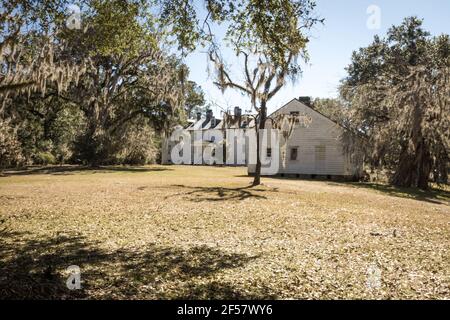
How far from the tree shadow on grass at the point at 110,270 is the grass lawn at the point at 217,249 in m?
0.02

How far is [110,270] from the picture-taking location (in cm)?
616

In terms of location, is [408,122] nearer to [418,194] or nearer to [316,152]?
[418,194]

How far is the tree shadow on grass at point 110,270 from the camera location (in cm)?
516

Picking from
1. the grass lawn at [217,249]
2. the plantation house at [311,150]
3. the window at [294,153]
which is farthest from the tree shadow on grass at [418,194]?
the window at [294,153]

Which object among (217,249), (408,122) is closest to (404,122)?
(408,122)

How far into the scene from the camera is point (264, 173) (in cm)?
3566

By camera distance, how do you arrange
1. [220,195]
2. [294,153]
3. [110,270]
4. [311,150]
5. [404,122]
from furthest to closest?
[294,153]
[311,150]
[404,122]
[220,195]
[110,270]

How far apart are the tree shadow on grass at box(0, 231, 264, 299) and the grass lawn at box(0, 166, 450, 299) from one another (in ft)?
0.06

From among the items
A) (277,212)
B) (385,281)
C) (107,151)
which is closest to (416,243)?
(385,281)

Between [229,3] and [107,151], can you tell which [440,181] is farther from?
[107,151]

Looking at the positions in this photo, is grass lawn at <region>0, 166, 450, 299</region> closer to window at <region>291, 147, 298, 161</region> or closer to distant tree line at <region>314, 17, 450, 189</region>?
distant tree line at <region>314, 17, 450, 189</region>

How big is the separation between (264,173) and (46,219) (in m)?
26.8

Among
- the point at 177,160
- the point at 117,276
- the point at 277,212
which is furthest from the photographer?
the point at 177,160

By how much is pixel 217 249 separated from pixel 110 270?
2.46m
